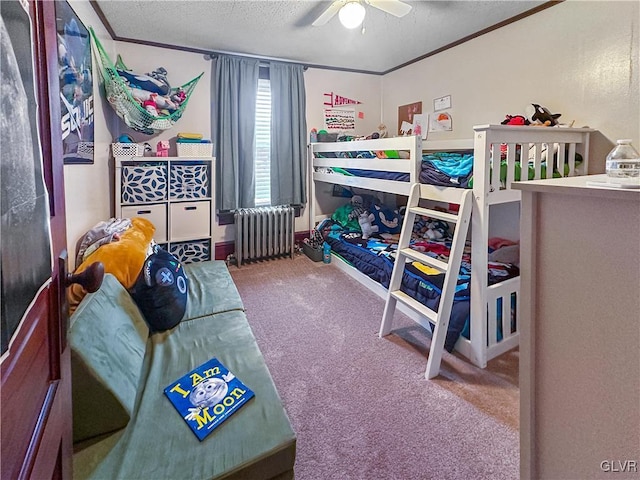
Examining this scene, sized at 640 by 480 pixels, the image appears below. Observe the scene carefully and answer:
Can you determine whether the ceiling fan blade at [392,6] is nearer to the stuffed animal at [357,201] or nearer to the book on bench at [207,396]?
the stuffed animal at [357,201]

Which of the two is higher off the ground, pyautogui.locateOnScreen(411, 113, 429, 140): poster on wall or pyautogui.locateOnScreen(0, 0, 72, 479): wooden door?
pyautogui.locateOnScreen(411, 113, 429, 140): poster on wall

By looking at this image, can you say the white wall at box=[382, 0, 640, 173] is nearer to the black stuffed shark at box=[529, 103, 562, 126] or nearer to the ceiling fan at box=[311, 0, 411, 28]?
the black stuffed shark at box=[529, 103, 562, 126]

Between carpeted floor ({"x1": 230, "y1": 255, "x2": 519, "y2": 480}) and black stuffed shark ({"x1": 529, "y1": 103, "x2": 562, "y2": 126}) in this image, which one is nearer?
carpeted floor ({"x1": 230, "y1": 255, "x2": 519, "y2": 480})

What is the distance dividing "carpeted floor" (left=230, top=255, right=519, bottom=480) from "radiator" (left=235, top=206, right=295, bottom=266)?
119 centimetres

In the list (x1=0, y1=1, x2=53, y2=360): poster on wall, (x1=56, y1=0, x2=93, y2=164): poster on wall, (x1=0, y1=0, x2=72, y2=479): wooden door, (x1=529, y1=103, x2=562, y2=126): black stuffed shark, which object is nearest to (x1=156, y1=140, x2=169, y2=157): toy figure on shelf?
(x1=56, y1=0, x2=93, y2=164): poster on wall

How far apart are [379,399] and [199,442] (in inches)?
38.2

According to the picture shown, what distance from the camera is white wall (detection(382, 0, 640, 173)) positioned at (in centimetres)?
225

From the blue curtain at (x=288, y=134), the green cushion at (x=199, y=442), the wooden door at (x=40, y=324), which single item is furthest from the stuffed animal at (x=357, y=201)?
the wooden door at (x=40, y=324)

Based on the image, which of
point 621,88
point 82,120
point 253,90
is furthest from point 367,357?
point 253,90

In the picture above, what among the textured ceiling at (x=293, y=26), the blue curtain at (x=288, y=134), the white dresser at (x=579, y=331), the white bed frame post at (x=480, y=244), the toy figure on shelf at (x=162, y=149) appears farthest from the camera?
the blue curtain at (x=288, y=134)

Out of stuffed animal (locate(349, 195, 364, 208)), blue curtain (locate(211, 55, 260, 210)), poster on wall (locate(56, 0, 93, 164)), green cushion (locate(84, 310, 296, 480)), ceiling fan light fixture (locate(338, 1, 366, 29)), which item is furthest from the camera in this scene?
stuffed animal (locate(349, 195, 364, 208))

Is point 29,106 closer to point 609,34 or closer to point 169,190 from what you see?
point 169,190

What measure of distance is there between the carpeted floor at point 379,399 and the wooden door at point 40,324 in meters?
1.05

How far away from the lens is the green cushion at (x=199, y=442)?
0.99 m
